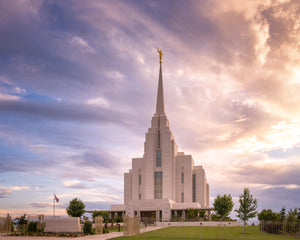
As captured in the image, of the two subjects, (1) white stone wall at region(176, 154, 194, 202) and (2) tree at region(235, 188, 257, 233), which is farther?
(1) white stone wall at region(176, 154, 194, 202)

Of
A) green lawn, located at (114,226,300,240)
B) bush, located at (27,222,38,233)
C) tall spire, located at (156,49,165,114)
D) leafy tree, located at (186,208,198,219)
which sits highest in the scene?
tall spire, located at (156,49,165,114)

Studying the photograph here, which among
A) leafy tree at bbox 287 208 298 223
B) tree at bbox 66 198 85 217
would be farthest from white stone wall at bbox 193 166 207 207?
leafy tree at bbox 287 208 298 223

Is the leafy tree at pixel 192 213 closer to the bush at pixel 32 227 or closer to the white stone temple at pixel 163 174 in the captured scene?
the white stone temple at pixel 163 174

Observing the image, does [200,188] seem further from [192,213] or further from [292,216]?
[292,216]

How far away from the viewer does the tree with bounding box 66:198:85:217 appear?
59875 millimetres

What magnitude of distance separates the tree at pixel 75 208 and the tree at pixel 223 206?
2339 centimetres

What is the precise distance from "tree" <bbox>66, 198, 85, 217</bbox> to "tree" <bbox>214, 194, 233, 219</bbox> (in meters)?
23.4

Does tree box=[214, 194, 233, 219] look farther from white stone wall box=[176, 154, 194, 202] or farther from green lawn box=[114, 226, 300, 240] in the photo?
green lawn box=[114, 226, 300, 240]

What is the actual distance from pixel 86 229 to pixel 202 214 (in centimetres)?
3560

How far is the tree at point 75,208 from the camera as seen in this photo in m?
59.9

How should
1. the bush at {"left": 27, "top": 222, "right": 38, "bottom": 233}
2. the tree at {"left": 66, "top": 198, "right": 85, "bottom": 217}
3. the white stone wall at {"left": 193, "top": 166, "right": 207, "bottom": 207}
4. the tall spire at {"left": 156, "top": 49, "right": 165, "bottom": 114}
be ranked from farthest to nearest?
the tall spire at {"left": 156, "top": 49, "right": 165, "bottom": 114} < the white stone wall at {"left": 193, "top": 166, "right": 207, "bottom": 207} < the tree at {"left": 66, "top": 198, "right": 85, "bottom": 217} < the bush at {"left": 27, "top": 222, "right": 38, "bottom": 233}

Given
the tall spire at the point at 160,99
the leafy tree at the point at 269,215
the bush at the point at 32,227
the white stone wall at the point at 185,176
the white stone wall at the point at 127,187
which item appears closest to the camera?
the bush at the point at 32,227

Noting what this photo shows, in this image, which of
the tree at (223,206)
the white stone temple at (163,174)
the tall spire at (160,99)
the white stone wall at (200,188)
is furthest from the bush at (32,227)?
the tall spire at (160,99)

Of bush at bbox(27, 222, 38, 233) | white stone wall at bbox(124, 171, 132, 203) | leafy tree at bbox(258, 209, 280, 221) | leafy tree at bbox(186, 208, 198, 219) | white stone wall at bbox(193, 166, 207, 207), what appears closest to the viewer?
bush at bbox(27, 222, 38, 233)
